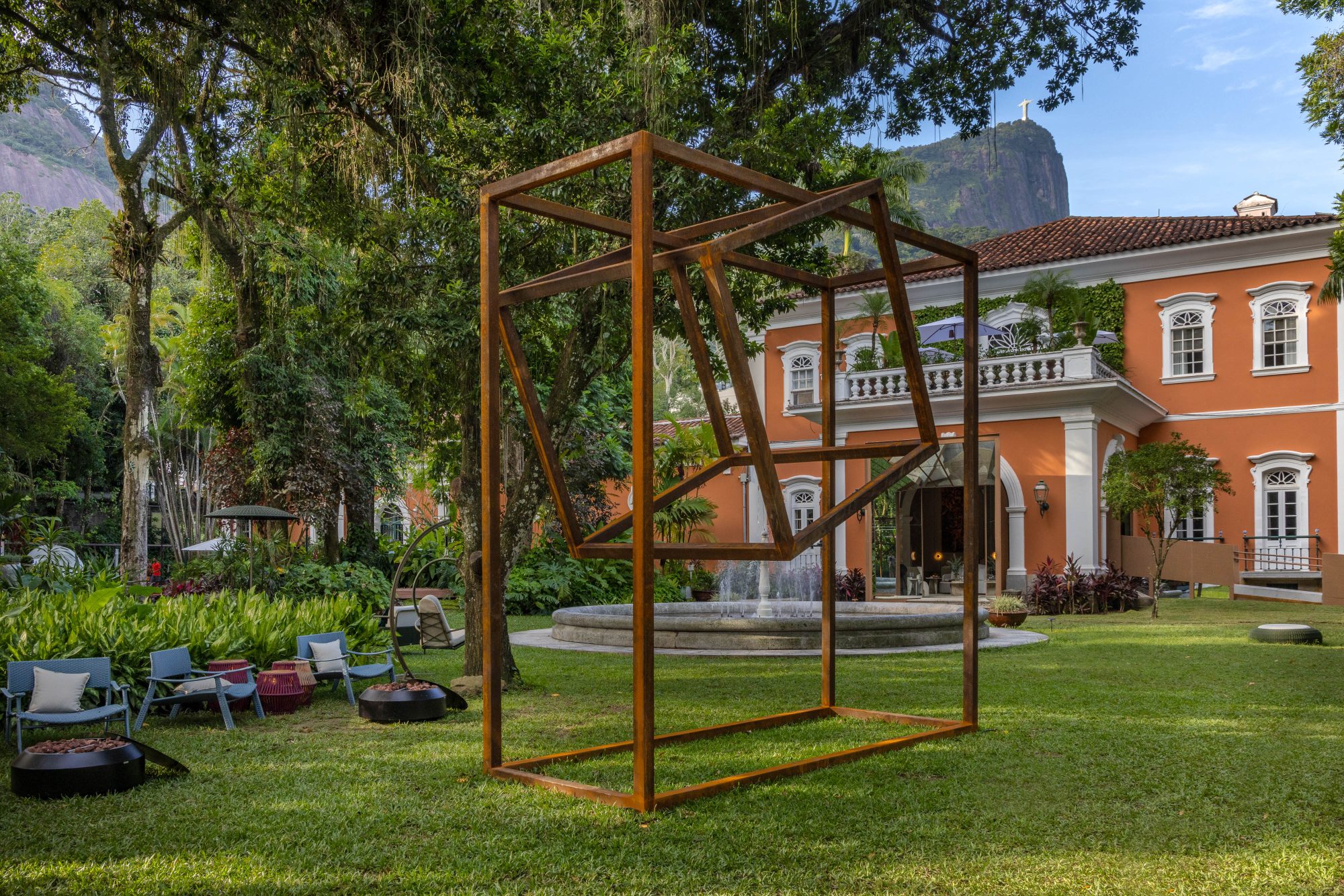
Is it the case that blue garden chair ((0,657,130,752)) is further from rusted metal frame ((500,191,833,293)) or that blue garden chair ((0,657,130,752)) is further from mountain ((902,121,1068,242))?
mountain ((902,121,1068,242))

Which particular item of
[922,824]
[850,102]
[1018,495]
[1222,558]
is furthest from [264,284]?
[1222,558]

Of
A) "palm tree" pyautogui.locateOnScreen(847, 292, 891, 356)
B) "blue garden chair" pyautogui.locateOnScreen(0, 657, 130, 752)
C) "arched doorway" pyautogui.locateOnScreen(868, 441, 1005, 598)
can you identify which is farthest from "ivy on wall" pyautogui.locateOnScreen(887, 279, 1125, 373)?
"blue garden chair" pyautogui.locateOnScreen(0, 657, 130, 752)

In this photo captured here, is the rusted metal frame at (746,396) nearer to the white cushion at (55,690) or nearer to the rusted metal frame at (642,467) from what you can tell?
the rusted metal frame at (642,467)

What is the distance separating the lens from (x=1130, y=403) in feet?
71.3

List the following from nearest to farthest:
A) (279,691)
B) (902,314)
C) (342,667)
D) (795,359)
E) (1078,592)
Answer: (902,314)
(279,691)
(342,667)
(1078,592)
(795,359)

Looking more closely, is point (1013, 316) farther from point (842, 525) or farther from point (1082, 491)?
point (842, 525)

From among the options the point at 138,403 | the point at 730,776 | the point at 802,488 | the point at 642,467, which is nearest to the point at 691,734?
the point at 730,776

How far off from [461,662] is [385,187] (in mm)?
5533

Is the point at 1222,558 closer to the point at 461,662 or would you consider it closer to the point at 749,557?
the point at 461,662

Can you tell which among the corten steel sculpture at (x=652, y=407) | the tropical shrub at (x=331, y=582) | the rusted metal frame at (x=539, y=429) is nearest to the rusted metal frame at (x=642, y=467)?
the corten steel sculpture at (x=652, y=407)

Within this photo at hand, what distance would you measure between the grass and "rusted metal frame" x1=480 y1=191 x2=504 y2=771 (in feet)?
1.29

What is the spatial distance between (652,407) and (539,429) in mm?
1322

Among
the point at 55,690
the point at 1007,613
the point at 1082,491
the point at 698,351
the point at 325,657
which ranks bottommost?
the point at 1007,613

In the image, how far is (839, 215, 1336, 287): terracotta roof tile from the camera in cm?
2284
